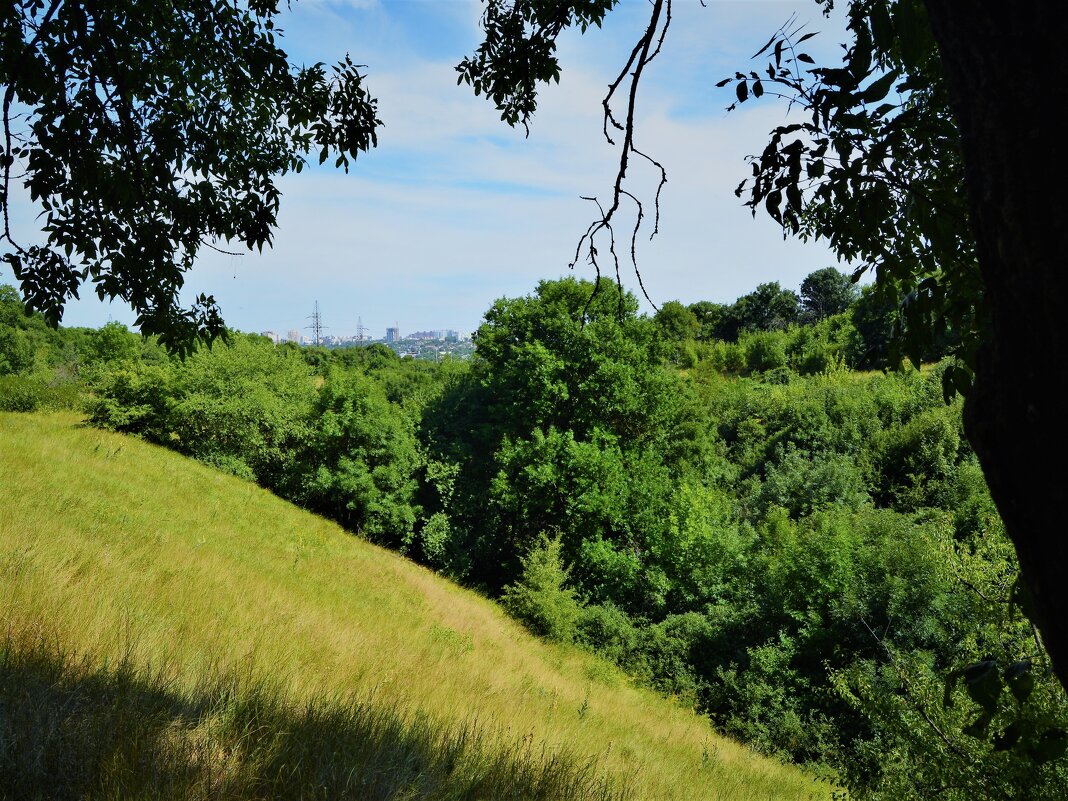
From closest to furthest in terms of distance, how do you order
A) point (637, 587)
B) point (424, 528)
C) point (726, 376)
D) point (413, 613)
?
point (413, 613) → point (637, 587) → point (424, 528) → point (726, 376)

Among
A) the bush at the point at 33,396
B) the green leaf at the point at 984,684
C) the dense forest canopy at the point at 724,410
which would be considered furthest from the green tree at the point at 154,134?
the bush at the point at 33,396

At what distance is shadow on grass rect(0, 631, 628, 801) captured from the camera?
8.53ft

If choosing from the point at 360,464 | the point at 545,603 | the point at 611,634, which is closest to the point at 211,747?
the point at 545,603

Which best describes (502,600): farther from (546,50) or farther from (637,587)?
(546,50)

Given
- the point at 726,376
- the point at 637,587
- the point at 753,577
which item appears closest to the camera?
the point at 753,577

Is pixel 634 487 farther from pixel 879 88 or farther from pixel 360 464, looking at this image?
pixel 879 88

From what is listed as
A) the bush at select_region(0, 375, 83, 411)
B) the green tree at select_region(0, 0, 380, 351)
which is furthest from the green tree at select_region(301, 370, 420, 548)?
the green tree at select_region(0, 0, 380, 351)

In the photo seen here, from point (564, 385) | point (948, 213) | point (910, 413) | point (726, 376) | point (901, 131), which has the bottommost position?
point (948, 213)

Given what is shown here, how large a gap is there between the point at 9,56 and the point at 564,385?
61.6 ft

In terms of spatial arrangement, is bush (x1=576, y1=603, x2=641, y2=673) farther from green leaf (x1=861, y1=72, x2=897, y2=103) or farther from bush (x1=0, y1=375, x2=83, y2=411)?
bush (x1=0, y1=375, x2=83, y2=411)

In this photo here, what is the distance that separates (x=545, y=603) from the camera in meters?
17.4

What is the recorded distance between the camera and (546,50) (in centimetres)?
474

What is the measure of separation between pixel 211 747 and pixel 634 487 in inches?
743

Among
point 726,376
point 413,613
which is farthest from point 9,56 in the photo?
point 726,376
